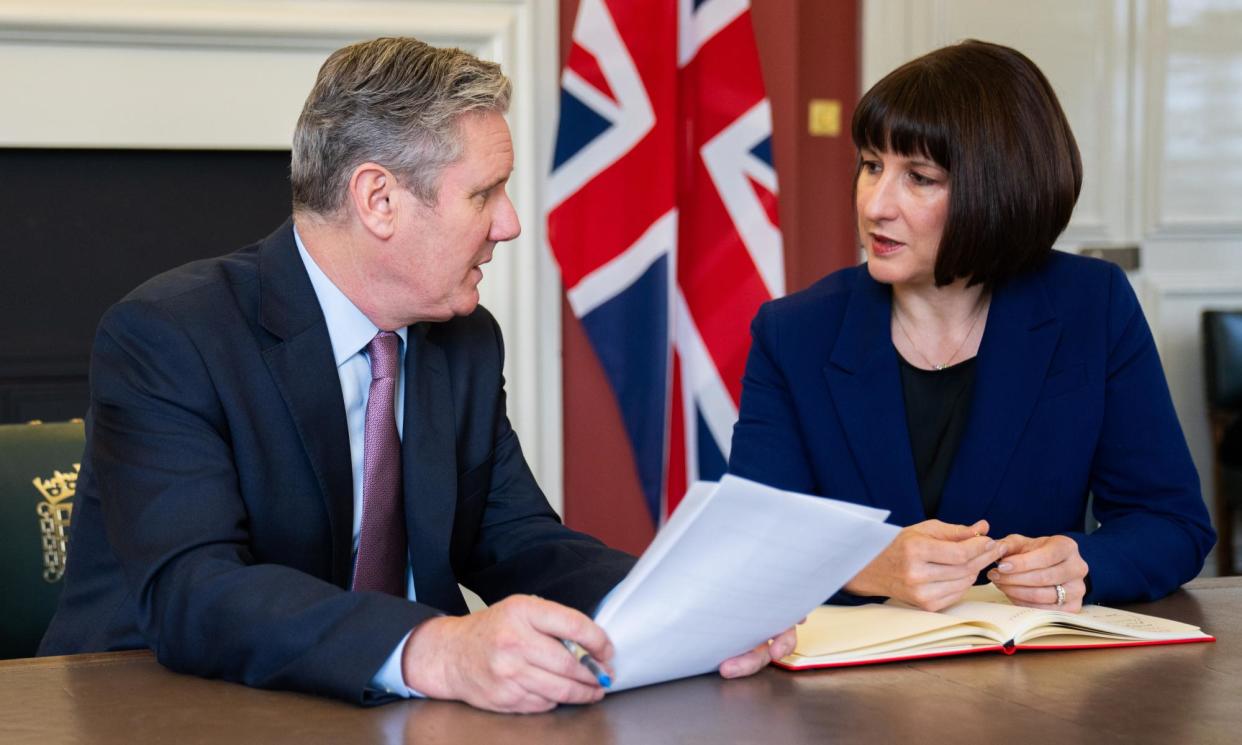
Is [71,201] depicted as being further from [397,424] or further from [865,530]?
[865,530]

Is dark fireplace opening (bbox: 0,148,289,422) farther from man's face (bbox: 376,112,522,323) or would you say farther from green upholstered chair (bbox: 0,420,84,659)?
man's face (bbox: 376,112,522,323)

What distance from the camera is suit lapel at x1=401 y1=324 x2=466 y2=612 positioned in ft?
5.35

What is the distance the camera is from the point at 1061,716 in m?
1.10

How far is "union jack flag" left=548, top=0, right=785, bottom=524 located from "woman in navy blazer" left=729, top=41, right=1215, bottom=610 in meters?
1.58

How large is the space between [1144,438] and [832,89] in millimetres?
2252

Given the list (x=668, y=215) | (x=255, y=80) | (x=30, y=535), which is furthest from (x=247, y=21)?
(x=30, y=535)

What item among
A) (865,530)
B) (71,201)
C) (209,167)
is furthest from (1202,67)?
(865,530)

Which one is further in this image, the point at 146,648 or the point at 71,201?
the point at 71,201

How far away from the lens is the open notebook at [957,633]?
1273 mm

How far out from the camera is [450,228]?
164 cm

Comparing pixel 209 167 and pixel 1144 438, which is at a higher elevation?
pixel 209 167

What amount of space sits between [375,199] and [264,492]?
0.37m

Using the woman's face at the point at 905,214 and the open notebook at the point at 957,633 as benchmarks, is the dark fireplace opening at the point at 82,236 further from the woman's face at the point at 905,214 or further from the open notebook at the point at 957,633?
the open notebook at the point at 957,633

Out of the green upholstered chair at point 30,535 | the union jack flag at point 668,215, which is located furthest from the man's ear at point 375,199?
the union jack flag at point 668,215
